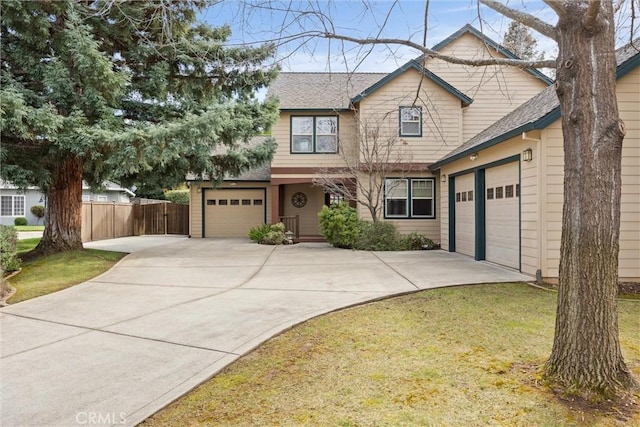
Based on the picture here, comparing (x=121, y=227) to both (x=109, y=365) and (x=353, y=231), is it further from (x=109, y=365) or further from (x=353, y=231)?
(x=109, y=365)

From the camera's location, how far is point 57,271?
29.2 ft

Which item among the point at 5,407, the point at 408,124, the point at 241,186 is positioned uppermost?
the point at 408,124

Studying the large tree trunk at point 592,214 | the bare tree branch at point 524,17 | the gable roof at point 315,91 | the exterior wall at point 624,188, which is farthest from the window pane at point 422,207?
the large tree trunk at point 592,214

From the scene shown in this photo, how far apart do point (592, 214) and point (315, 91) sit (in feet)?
48.9

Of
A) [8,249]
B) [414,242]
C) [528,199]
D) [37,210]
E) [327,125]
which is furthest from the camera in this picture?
[37,210]

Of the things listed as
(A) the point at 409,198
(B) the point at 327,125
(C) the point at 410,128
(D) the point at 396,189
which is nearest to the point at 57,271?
(B) the point at 327,125

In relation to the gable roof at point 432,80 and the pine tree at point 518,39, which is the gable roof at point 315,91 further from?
the pine tree at point 518,39

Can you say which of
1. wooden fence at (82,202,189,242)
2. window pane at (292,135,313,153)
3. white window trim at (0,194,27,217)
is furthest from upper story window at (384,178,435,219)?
white window trim at (0,194,27,217)

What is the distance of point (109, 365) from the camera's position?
3.77 meters

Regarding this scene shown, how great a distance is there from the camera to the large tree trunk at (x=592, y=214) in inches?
125

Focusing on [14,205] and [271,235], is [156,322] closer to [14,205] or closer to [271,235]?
[271,235]

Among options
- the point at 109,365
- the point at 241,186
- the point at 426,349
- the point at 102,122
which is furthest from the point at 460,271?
the point at 241,186

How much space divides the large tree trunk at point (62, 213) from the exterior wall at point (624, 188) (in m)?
11.6

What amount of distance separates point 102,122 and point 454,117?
11.6 m
